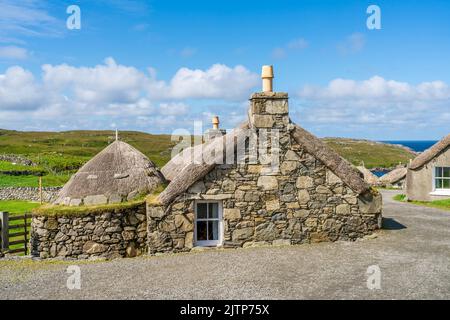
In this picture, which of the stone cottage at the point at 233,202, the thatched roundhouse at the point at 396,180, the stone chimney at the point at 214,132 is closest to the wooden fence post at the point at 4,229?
the stone cottage at the point at 233,202

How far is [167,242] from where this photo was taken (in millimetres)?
11727

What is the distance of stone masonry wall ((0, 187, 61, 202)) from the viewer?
36.8m

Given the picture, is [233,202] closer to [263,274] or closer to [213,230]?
[213,230]

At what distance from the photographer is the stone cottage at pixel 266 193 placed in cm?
1177

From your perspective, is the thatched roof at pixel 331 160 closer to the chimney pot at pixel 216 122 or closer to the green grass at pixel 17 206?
the chimney pot at pixel 216 122

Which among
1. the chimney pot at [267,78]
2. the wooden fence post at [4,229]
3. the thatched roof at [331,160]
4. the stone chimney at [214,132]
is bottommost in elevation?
the wooden fence post at [4,229]

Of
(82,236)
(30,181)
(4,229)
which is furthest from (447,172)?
(30,181)

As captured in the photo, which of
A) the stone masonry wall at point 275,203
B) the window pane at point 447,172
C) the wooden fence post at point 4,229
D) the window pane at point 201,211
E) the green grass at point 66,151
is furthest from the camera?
the green grass at point 66,151

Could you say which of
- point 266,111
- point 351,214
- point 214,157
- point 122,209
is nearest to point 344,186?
point 351,214

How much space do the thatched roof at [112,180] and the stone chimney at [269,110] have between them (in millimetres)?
3564

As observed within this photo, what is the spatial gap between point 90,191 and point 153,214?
2.11m

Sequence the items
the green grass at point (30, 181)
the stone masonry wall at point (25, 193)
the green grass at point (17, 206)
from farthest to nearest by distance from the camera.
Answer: the green grass at point (30, 181)
the stone masonry wall at point (25, 193)
the green grass at point (17, 206)

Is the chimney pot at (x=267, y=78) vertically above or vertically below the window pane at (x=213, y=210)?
above
